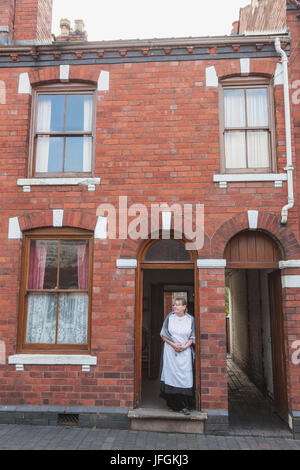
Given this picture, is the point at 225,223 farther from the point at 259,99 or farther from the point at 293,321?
the point at 259,99

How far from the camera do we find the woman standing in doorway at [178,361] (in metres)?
6.31

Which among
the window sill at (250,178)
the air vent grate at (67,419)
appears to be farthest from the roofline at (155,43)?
the air vent grate at (67,419)

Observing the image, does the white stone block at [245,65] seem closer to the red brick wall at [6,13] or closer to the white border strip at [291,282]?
the white border strip at [291,282]

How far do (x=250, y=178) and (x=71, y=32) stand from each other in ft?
23.7

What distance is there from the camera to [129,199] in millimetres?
6867

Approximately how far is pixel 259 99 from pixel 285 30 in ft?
4.56

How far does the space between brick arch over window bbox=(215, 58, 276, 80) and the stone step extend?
20.1ft

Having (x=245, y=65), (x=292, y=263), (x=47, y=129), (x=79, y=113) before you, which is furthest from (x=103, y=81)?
(x=292, y=263)

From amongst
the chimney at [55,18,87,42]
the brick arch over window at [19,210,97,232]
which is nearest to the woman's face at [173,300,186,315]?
the brick arch over window at [19,210,97,232]

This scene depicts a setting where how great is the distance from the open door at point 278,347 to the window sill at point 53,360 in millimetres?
3353

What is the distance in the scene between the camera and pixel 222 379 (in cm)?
626

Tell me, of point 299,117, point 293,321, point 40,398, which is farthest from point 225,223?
point 40,398

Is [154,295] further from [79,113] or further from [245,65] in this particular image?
[245,65]
